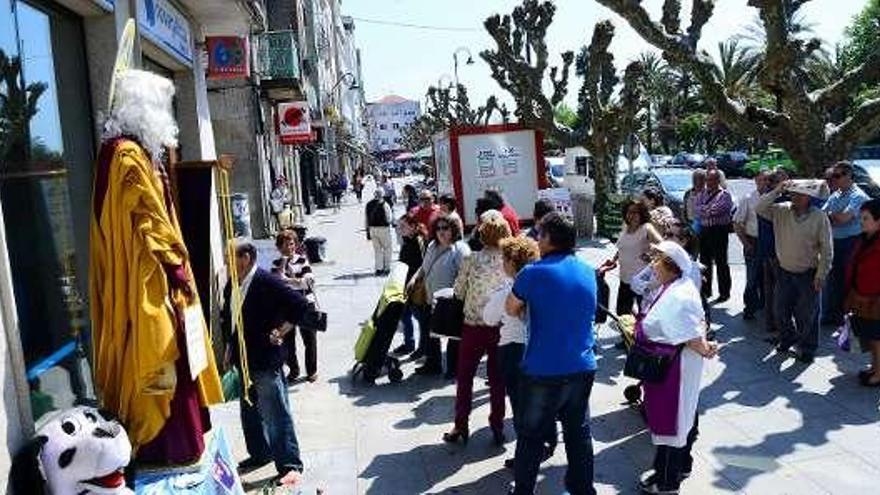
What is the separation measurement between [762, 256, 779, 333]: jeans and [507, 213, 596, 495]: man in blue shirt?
463cm

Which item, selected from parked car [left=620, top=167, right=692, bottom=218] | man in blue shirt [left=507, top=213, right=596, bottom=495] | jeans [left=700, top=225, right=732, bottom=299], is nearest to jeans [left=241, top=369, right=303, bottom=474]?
man in blue shirt [left=507, top=213, right=596, bottom=495]

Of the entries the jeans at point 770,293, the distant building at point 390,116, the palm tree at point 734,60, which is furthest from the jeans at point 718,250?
the distant building at point 390,116

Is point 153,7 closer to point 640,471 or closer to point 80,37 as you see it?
point 80,37

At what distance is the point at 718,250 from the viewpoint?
10.3 m

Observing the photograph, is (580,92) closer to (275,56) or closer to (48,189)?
(275,56)

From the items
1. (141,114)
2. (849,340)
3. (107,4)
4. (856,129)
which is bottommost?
(849,340)

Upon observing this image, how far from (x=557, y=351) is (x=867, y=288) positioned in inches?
143

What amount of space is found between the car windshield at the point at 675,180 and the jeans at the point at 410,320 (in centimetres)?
1191

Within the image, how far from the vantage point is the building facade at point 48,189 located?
3555mm

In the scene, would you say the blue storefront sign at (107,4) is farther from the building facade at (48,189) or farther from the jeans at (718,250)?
the jeans at (718,250)

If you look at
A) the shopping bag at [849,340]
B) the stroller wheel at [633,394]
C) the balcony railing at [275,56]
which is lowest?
the stroller wheel at [633,394]

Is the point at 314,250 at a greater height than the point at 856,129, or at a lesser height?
lesser

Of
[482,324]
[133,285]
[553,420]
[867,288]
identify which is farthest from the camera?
[867,288]

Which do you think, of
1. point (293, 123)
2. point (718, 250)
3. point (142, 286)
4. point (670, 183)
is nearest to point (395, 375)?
point (718, 250)
